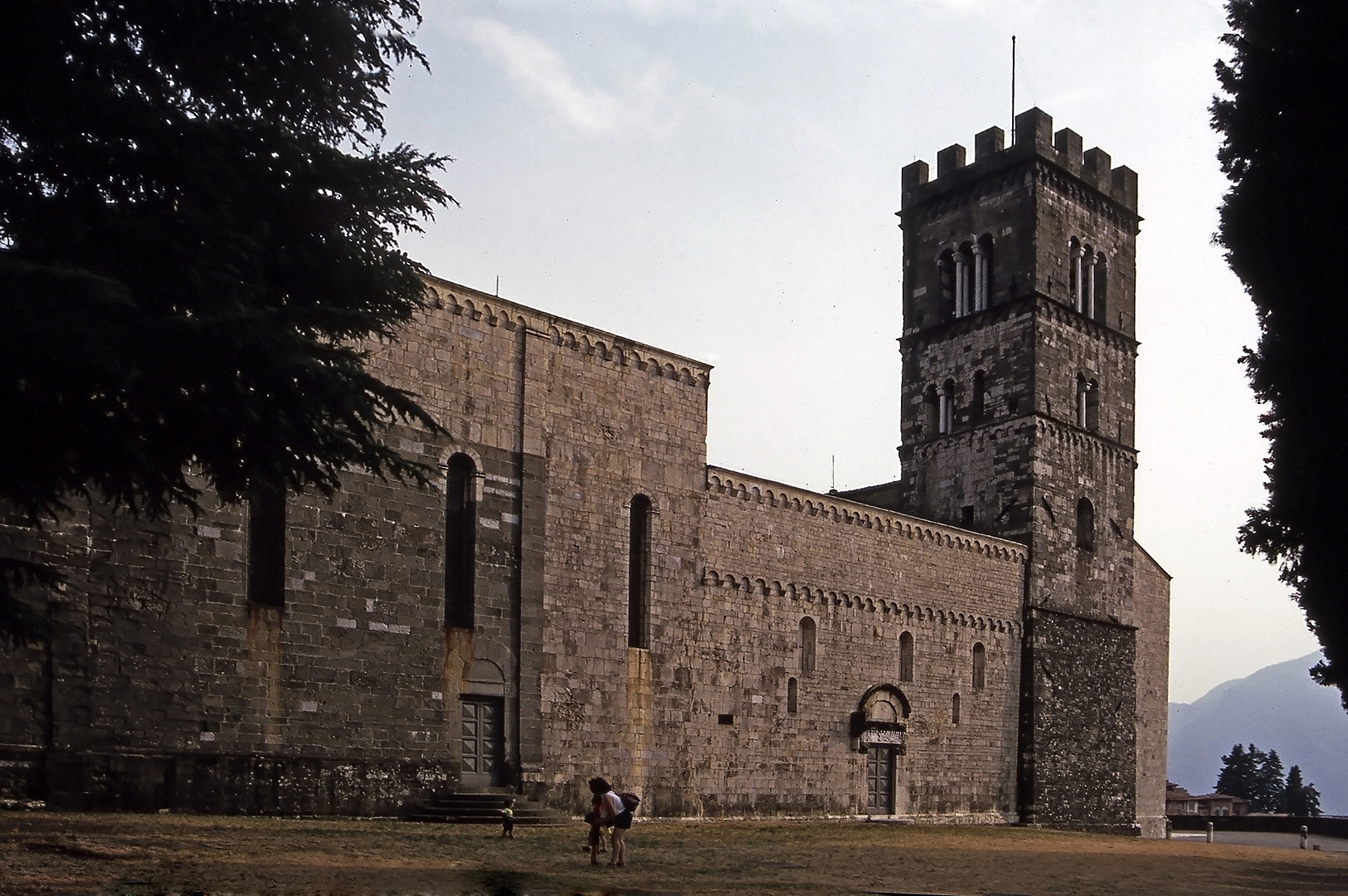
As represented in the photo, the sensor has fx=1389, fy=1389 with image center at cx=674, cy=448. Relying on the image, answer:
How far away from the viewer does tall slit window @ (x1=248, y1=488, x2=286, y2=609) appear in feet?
64.6

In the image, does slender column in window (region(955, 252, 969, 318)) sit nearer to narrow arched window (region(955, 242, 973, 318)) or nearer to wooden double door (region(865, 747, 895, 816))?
narrow arched window (region(955, 242, 973, 318))

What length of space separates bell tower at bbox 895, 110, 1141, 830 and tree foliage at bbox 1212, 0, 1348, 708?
18801mm

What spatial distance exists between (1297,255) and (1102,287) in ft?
76.8

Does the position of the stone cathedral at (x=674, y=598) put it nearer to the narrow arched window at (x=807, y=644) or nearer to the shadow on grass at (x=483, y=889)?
the narrow arched window at (x=807, y=644)

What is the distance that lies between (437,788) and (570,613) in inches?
149

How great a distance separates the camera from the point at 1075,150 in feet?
117

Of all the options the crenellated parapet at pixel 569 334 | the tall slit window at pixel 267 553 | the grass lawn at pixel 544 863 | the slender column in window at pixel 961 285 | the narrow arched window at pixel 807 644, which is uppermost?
the slender column in window at pixel 961 285

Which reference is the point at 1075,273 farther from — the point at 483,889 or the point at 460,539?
the point at 483,889

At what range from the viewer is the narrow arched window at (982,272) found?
115 feet

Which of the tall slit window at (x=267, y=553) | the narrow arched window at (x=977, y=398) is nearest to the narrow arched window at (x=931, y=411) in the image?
the narrow arched window at (x=977, y=398)

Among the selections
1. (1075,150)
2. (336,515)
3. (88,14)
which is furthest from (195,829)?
(1075,150)

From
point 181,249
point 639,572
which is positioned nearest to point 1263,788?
point 639,572

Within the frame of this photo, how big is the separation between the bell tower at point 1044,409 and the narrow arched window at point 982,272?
3 cm

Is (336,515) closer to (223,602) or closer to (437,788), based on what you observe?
(223,602)
